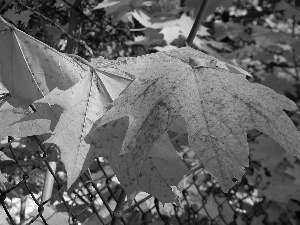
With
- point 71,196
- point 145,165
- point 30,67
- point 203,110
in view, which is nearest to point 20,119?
point 30,67

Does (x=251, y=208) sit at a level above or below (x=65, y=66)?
below

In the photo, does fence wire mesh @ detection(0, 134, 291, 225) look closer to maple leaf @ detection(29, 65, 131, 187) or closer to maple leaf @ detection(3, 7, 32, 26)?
maple leaf @ detection(29, 65, 131, 187)

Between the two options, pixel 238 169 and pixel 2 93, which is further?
pixel 2 93

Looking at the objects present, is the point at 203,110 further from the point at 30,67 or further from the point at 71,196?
the point at 71,196

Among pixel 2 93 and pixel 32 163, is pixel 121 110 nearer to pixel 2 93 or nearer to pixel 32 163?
pixel 2 93

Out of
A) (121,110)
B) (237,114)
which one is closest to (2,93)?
(121,110)

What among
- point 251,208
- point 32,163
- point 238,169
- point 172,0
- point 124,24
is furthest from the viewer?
point 251,208

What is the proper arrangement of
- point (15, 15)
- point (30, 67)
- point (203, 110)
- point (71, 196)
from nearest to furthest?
1. point (203, 110)
2. point (30, 67)
3. point (15, 15)
4. point (71, 196)
